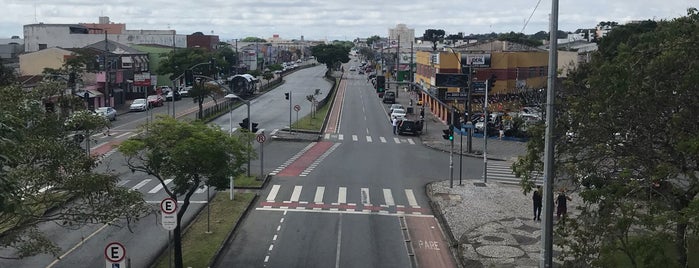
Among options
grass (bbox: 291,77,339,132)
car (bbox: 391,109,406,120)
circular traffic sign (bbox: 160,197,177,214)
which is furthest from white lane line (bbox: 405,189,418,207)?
car (bbox: 391,109,406,120)

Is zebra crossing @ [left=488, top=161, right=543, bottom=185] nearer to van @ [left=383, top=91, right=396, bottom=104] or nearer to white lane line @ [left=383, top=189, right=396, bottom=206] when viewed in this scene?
white lane line @ [left=383, top=189, right=396, bottom=206]

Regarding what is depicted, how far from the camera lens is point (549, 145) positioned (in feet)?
46.9

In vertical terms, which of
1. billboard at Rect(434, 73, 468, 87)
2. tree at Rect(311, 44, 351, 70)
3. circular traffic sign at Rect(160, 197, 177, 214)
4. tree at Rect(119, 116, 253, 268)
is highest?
tree at Rect(311, 44, 351, 70)

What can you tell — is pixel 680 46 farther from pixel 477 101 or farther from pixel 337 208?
pixel 477 101

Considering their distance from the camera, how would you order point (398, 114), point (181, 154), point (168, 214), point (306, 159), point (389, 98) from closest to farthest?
point (168, 214) → point (181, 154) → point (306, 159) → point (398, 114) → point (389, 98)

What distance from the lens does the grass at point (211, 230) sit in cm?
2172

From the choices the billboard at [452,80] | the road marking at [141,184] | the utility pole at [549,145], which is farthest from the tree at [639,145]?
the billboard at [452,80]

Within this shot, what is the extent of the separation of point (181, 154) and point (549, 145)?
10275 mm

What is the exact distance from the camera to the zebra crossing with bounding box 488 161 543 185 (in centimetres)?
3712

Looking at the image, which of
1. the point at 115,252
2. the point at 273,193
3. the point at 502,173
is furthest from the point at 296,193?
the point at 115,252

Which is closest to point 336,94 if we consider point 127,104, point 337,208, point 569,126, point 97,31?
point 127,104

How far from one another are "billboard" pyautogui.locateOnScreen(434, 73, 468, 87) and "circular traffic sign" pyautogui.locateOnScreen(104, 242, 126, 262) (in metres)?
44.6

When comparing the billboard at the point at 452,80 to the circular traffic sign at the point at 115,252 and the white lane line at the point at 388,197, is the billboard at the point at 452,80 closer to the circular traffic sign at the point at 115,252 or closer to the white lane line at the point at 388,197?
the white lane line at the point at 388,197

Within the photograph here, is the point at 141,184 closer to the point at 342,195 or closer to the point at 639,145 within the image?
the point at 342,195
